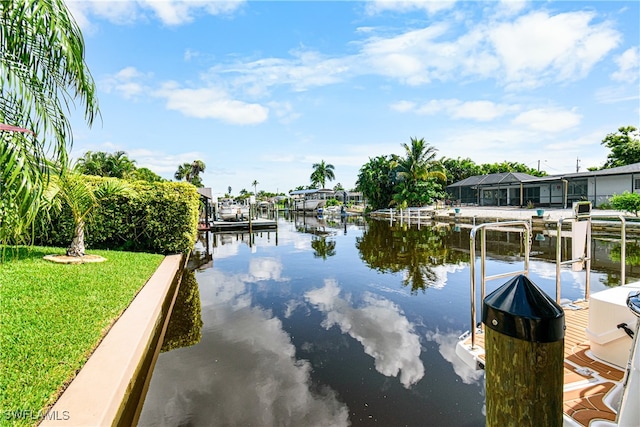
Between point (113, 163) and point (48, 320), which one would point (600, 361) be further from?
point (113, 163)

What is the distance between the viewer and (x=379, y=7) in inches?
350

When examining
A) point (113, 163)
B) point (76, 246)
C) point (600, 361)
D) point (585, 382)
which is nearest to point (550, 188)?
point (600, 361)

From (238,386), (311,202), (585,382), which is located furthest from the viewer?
(311,202)

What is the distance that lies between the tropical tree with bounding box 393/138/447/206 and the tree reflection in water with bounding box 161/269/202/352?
26.5m

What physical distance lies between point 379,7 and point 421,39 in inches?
57.1

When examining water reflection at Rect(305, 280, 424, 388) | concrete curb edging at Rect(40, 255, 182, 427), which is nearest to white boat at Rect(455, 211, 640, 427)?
water reflection at Rect(305, 280, 424, 388)

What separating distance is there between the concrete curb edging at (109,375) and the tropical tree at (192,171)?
47146 mm

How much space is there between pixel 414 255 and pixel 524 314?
35.8ft

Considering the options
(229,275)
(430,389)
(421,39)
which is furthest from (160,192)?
(430,389)

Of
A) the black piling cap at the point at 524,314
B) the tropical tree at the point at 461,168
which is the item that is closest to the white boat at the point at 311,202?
the tropical tree at the point at 461,168

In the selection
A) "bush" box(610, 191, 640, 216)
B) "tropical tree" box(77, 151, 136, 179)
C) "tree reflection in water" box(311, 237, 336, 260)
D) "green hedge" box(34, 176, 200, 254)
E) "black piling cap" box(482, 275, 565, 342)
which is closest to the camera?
"black piling cap" box(482, 275, 565, 342)

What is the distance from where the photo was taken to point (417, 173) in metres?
32.0

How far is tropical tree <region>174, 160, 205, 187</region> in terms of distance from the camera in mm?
50438

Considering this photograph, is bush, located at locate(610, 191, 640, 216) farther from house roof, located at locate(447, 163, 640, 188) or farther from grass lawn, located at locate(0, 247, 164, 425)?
grass lawn, located at locate(0, 247, 164, 425)
